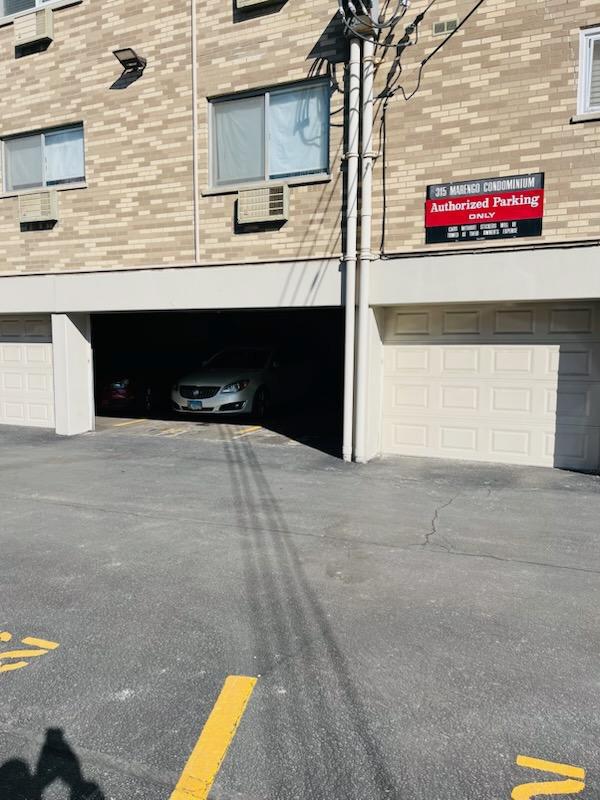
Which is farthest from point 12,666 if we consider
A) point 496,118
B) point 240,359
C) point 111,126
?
point 240,359

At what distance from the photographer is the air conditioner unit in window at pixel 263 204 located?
916 centimetres

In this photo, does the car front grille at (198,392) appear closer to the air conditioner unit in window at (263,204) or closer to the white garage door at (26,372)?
the white garage door at (26,372)

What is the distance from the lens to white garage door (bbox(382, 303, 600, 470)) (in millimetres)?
Result: 8398

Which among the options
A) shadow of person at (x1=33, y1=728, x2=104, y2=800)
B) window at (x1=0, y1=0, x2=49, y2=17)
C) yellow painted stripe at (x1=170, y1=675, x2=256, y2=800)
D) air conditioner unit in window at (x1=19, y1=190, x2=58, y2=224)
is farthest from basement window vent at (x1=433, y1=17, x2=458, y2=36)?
shadow of person at (x1=33, y1=728, x2=104, y2=800)

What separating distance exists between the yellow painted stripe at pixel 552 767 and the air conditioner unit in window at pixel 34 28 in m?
12.6

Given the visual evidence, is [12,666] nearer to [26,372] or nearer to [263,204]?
[263,204]

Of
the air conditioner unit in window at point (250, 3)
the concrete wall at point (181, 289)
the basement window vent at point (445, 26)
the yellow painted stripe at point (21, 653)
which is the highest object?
the air conditioner unit in window at point (250, 3)

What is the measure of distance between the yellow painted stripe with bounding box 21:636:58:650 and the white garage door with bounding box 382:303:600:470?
656cm

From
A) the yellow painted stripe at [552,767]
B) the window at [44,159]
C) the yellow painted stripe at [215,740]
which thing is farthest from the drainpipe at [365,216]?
the yellow painted stripe at [552,767]

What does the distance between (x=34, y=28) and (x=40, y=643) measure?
37.2ft

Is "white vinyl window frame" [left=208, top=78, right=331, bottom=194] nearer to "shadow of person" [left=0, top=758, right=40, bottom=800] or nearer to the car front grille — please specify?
the car front grille

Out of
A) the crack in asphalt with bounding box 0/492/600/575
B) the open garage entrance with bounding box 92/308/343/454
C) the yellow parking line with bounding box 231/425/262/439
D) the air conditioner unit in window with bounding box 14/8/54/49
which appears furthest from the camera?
the open garage entrance with bounding box 92/308/343/454

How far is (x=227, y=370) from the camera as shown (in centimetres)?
1389

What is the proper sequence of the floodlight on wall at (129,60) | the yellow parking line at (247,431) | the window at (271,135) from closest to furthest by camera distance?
the window at (271,135) < the floodlight on wall at (129,60) < the yellow parking line at (247,431)
